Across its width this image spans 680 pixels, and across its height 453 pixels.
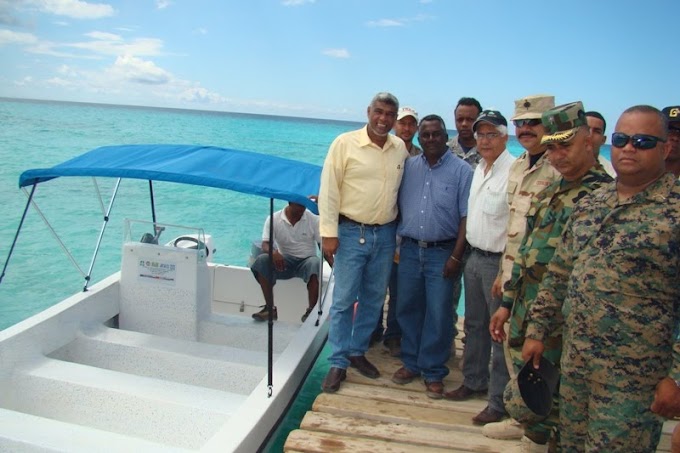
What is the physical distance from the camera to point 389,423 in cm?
329

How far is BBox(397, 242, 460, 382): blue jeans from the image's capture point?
137 inches

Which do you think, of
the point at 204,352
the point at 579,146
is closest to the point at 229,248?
the point at 204,352

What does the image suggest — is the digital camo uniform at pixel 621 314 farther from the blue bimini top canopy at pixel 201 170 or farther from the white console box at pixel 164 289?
the white console box at pixel 164 289

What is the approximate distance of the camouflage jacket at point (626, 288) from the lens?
74.8 inches

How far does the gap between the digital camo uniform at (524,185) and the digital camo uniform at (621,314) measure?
520 millimetres

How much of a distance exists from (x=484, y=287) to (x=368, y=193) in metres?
0.87

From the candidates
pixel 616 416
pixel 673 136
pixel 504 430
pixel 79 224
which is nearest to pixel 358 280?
pixel 504 430

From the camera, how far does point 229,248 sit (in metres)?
14.7

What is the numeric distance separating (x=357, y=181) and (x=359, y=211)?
0.60ft

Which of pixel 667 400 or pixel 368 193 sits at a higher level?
pixel 368 193

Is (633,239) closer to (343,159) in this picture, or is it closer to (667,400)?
(667,400)

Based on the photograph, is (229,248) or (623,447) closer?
(623,447)

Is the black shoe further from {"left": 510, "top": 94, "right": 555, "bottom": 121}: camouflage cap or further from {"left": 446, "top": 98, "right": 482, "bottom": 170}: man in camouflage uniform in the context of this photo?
{"left": 510, "top": 94, "right": 555, "bottom": 121}: camouflage cap

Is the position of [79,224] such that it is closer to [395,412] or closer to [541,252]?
[395,412]
